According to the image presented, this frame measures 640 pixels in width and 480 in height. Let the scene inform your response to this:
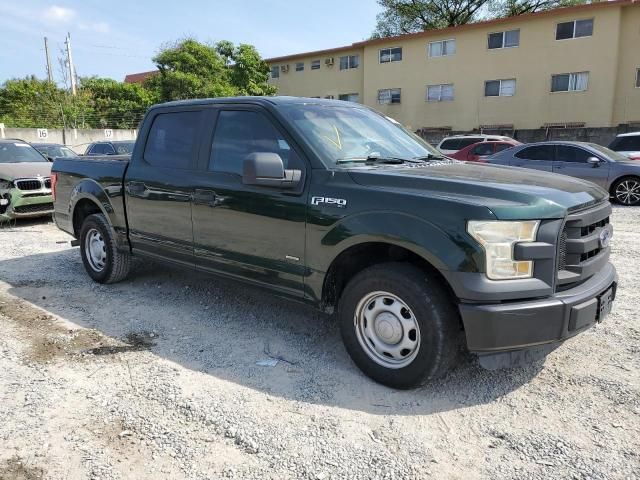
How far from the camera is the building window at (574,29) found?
2561 centimetres

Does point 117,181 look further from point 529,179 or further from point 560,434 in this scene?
point 560,434

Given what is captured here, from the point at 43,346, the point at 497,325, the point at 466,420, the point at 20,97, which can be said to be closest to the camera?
the point at 497,325

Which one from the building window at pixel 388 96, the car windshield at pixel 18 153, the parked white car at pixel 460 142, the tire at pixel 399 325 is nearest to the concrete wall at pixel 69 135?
the car windshield at pixel 18 153

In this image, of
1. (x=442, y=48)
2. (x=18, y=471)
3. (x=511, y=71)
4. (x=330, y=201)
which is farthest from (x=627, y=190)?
(x=442, y=48)

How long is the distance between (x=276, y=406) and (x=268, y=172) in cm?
153

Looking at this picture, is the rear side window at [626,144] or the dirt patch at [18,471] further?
the rear side window at [626,144]

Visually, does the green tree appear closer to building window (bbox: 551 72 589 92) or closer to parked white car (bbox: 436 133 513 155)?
parked white car (bbox: 436 133 513 155)

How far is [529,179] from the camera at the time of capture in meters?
3.40

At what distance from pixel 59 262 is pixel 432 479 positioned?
5997 mm

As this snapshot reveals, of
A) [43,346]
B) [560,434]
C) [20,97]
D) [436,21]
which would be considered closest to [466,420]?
[560,434]

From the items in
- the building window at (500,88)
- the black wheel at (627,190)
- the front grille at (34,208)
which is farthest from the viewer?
the building window at (500,88)

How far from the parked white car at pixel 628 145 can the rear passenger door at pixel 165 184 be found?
1217cm

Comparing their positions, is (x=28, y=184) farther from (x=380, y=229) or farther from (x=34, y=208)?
(x=380, y=229)

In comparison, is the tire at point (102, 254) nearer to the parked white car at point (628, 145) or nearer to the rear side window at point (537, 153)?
the rear side window at point (537, 153)
